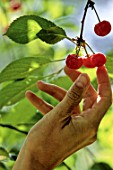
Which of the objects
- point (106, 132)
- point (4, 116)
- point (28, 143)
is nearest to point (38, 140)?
point (28, 143)

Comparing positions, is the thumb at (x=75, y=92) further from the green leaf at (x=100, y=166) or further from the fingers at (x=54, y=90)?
the green leaf at (x=100, y=166)

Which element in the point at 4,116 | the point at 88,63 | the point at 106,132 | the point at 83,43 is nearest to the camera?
the point at 83,43

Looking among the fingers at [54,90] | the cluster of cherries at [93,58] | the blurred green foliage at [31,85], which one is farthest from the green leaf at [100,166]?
the cluster of cherries at [93,58]

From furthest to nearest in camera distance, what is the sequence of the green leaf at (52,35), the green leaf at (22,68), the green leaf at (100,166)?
the green leaf at (100,166) < the green leaf at (22,68) < the green leaf at (52,35)

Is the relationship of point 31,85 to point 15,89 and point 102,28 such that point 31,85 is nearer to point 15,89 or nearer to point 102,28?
point 15,89

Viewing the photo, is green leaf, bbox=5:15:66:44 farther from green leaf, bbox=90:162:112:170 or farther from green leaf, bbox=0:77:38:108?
green leaf, bbox=90:162:112:170

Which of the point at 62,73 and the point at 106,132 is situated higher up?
the point at 62,73

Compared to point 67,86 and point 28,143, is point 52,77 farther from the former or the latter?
point 28,143

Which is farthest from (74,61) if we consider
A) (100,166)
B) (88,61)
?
(100,166)
